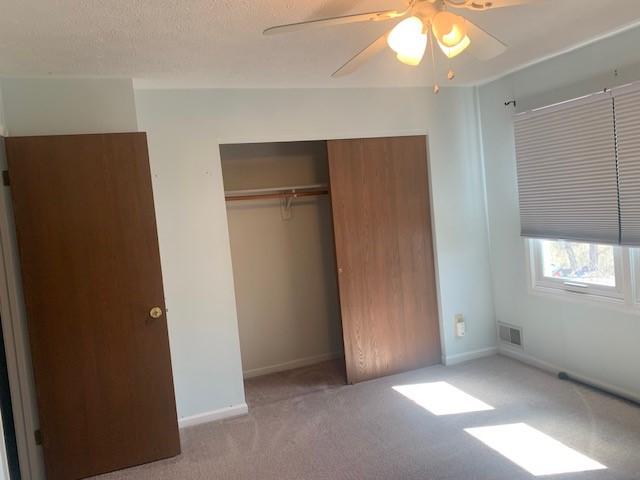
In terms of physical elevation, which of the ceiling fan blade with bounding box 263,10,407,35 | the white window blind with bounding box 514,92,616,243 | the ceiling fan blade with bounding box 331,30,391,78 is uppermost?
the ceiling fan blade with bounding box 263,10,407,35

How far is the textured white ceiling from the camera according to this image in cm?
208

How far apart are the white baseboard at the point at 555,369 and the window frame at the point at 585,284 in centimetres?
58

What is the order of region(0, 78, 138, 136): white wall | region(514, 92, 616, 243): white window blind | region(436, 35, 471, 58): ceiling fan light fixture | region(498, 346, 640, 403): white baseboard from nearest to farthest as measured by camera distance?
region(436, 35, 471, 58): ceiling fan light fixture < region(0, 78, 138, 136): white wall < region(514, 92, 616, 243): white window blind < region(498, 346, 640, 403): white baseboard

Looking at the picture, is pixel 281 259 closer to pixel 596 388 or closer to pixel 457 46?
pixel 596 388

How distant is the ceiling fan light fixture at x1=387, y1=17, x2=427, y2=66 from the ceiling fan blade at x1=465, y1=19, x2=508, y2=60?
0.24 metres

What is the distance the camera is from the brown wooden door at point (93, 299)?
2.77 m

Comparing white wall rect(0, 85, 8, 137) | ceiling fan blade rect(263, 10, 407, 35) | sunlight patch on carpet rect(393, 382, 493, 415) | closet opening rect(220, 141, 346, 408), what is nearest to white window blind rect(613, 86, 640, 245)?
sunlight patch on carpet rect(393, 382, 493, 415)

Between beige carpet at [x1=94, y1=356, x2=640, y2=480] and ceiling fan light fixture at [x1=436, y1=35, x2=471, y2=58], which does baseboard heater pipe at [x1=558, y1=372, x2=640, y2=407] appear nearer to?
beige carpet at [x1=94, y1=356, x2=640, y2=480]

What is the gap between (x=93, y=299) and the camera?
9.45 feet

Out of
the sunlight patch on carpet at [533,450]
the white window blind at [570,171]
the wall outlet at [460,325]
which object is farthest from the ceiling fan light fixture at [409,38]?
the wall outlet at [460,325]

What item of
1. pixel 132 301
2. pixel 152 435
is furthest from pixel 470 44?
pixel 152 435

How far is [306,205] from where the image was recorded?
445cm

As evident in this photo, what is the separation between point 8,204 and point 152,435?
1587 millimetres

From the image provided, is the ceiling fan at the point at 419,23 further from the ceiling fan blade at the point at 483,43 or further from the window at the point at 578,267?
the window at the point at 578,267
